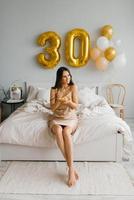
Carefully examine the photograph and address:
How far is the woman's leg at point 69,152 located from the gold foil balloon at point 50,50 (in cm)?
224

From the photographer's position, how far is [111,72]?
532 centimetres

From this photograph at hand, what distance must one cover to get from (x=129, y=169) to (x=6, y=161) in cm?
146

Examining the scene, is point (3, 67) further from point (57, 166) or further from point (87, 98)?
point (57, 166)

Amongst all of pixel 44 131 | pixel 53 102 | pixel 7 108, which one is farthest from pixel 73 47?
pixel 44 131

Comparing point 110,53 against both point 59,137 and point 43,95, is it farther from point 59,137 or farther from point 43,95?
point 59,137

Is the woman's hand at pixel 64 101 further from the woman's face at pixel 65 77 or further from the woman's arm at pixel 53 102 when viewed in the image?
the woman's face at pixel 65 77

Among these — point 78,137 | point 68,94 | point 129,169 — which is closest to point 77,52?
point 68,94

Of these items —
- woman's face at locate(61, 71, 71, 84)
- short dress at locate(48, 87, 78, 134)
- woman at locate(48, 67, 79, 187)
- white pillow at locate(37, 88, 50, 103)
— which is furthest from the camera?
white pillow at locate(37, 88, 50, 103)

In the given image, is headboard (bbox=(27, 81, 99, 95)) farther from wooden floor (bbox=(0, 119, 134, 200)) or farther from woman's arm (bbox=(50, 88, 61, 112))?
wooden floor (bbox=(0, 119, 134, 200))

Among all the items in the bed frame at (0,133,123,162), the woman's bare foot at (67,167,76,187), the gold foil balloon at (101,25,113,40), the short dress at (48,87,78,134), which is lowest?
the woman's bare foot at (67,167,76,187)

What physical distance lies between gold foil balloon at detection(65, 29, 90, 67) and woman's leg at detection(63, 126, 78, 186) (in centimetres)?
223

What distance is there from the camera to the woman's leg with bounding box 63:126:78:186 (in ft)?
9.53

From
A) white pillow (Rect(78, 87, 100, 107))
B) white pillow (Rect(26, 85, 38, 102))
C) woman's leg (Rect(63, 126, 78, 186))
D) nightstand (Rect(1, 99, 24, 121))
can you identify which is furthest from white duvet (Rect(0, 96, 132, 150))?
nightstand (Rect(1, 99, 24, 121))

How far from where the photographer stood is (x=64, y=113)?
338cm
